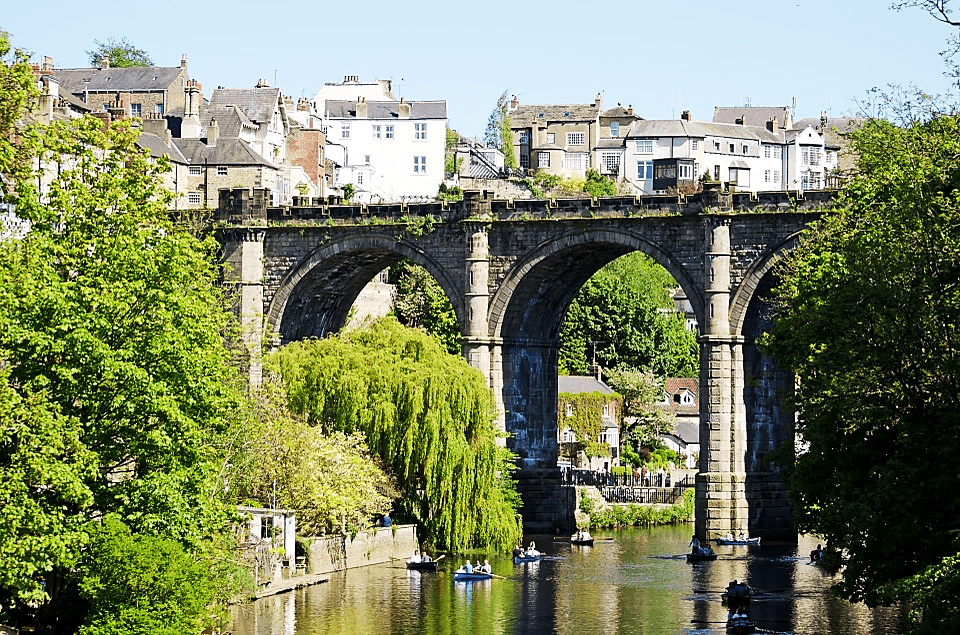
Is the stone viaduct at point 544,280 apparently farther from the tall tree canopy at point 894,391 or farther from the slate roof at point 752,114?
the slate roof at point 752,114

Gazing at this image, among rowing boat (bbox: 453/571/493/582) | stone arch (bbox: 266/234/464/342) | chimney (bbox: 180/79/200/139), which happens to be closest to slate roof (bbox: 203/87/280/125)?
chimney (bbox: 180/79/200/139)

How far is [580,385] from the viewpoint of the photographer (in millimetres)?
101562

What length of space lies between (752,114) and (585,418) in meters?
69.0

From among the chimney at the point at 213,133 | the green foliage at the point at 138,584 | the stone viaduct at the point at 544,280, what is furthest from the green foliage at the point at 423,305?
the green foliage at the point at 138,584

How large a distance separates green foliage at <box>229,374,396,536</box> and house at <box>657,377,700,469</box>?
4508 centimetres

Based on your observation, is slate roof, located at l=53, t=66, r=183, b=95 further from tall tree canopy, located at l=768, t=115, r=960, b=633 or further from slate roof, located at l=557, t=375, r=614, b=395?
tall tree canopy, located at l=768, t=115, r=960, b=633

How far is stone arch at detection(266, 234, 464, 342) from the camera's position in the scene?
→ 73.7 m

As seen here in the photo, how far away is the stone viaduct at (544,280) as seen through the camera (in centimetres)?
6681

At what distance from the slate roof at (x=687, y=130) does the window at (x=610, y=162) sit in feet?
7.24

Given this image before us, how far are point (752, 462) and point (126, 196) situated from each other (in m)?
34.2

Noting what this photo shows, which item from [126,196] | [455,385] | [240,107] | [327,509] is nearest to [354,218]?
[455,385]

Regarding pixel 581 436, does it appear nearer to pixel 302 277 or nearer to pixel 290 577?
pixel 302 277

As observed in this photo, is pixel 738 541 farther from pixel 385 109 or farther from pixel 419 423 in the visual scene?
pixel 385 109

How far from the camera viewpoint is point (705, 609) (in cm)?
5328
